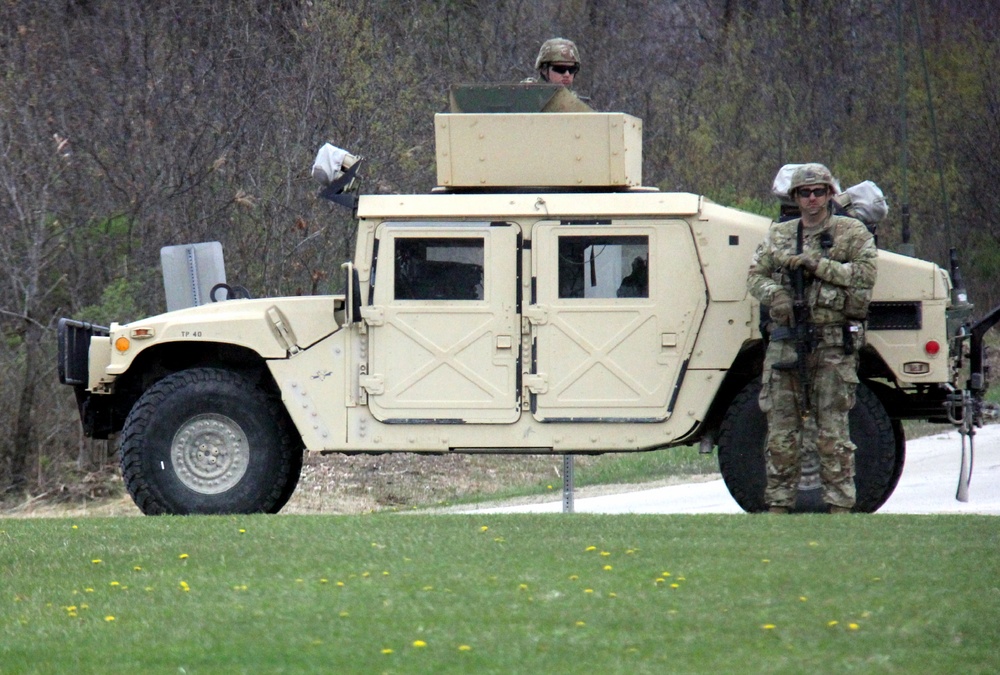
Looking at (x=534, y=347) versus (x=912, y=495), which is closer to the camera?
(x=534, y=347)

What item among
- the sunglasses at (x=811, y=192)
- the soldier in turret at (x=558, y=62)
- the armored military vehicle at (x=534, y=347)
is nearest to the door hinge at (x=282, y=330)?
the armored military vehicle at (x=534, y=347)

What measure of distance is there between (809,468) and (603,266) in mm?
1622

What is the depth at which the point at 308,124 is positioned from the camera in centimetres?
1728

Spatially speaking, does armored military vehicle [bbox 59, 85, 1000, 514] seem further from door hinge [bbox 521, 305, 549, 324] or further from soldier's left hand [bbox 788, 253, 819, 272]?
soldier's left hand [bbox 788, 253, 819, 272]

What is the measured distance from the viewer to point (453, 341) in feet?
26.9

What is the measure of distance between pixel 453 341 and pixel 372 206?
0.89 metres

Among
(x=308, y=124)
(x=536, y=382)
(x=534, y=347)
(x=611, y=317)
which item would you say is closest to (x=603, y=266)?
(x=611, y=317)

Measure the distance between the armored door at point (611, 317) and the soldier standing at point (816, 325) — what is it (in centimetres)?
49

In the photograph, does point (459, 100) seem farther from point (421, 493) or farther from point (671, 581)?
point (421, 493)

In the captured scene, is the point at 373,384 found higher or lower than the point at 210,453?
higher

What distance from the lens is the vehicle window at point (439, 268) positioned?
324 inches

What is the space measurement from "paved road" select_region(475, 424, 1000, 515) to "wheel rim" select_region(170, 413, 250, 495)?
2.35 meters

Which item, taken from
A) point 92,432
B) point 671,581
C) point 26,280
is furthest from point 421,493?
point 671,581

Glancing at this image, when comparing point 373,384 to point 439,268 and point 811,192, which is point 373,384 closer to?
point 439,268
